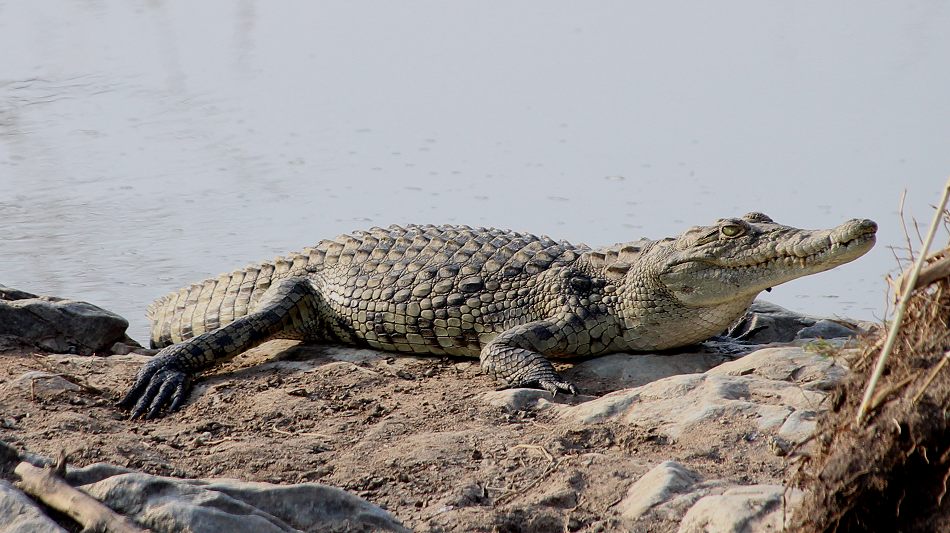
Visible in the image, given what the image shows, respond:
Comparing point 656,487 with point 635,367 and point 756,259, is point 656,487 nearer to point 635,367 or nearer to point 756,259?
point 635,367

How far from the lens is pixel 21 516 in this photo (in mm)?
3393

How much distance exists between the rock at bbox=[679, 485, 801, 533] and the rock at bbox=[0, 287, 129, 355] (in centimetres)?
452

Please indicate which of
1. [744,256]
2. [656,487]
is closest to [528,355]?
[744,256]

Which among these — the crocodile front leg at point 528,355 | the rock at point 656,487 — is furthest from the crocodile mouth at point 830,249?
the rock at point 656,487

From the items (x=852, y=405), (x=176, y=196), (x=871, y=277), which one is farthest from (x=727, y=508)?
(x=176, y=196)

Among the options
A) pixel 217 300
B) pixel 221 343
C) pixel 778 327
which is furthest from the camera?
pixel 217 300

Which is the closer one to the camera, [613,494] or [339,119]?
[613,494]

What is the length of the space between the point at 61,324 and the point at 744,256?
4.09 metres

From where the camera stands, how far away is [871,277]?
9.46m

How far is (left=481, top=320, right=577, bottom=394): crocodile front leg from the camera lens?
599 cm

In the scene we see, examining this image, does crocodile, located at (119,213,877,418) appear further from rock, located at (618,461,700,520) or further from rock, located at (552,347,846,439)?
rock, located at (618,461,700,520)

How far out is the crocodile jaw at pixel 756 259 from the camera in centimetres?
591

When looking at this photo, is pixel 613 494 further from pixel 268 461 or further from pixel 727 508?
pixel 268 461

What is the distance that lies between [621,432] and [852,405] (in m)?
1.92
